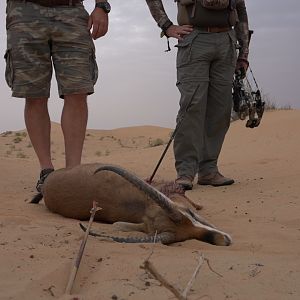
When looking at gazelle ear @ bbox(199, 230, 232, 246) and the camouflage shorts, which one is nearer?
gazelle ear @ bbox(199, 230, 232, 246)

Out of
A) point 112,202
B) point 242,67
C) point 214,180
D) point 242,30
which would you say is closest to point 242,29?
point 242,30

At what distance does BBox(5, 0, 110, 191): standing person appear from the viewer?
5.11 metres

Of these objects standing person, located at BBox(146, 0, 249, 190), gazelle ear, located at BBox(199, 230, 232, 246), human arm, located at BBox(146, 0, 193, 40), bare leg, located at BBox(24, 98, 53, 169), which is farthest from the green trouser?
gazelle ear, located at BBox(199, 230, 232, 246)

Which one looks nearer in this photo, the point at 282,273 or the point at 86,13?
the point at 282,273

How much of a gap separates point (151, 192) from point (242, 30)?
12.9ft

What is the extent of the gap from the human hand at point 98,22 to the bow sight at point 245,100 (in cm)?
184

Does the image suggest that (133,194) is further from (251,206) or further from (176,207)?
(251,206)

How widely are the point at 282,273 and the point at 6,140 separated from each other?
19.9 m

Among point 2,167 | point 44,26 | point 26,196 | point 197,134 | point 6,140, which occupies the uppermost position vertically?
point 44,26

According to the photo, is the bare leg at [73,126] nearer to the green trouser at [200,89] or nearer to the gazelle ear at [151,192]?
the green trouser at [200,89]

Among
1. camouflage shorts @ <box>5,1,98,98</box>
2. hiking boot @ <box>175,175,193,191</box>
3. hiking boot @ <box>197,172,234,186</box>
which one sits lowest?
hiking boot @ <box>197,172,234,186</box>

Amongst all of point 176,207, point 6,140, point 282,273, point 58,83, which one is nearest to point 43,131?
point 58,83

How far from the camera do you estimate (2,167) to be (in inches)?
324

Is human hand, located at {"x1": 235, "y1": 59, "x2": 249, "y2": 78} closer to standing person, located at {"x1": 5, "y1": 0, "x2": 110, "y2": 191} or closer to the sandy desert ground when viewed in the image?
the sandy desert ground
